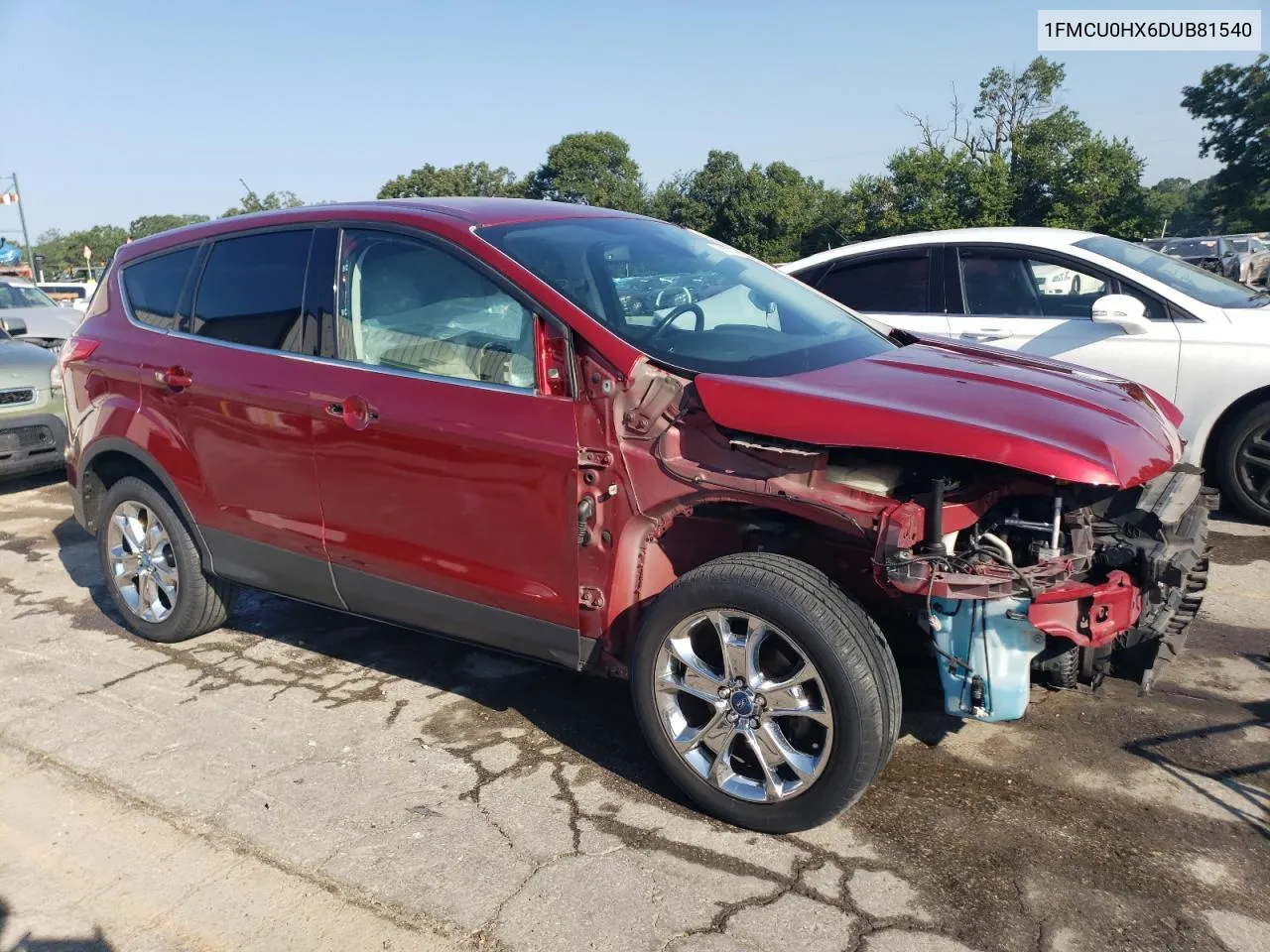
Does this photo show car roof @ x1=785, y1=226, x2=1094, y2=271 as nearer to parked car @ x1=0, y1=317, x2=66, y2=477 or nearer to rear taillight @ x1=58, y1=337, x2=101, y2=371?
rear taillight @ x1=58, y1=337, x2=101, y2=371

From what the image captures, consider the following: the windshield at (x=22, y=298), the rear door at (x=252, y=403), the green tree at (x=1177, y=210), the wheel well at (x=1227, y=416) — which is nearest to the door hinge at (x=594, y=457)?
the rear door at (x=252, y=403)

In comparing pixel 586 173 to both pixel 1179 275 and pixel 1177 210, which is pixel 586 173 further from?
pixel 1179 275

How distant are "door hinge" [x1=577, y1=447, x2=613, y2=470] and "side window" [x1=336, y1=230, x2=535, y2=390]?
315 mm

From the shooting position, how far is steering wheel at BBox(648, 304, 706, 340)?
10.5 feet

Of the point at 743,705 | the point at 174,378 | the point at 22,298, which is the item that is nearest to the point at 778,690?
the point at 743,705

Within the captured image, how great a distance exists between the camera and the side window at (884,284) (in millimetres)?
6324

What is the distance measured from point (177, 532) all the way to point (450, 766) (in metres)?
1.85

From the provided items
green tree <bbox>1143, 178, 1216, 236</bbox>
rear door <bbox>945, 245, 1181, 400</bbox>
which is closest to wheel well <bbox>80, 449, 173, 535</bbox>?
rear door <bbox>945, 245, 1181, 400</bbox>

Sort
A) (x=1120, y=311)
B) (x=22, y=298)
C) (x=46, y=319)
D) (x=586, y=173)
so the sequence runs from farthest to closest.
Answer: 1. (x=586, y=173)
2. (x=22, y=298)
3. (x=46, y=319)
4. (x=1120, y=311)

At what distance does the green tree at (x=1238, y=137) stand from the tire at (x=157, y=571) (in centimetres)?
5630

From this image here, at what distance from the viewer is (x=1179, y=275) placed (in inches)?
237

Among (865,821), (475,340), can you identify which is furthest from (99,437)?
(865,821)

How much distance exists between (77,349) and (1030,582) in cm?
424

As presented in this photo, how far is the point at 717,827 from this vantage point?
2955 millimetres
